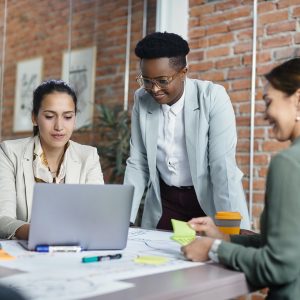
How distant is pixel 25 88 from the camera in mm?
4312

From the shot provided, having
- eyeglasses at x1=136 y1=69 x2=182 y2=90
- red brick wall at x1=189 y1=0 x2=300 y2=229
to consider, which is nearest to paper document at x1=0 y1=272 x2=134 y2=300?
eyeglasses at x1=136 y1=69 x2=182 y2=90

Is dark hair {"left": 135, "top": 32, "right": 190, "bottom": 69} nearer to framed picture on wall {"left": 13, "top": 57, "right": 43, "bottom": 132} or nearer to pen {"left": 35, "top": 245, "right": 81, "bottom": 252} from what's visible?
pen {"left": 35, "top": 245, "right": 81, "bottom": 252}

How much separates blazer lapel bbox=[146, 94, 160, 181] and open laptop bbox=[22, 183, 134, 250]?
819 mm

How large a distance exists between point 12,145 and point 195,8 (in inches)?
90.9

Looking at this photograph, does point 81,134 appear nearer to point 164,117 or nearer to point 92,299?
point 164,117

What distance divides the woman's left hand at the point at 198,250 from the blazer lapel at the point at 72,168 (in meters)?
0.86

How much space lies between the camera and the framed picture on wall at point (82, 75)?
418 centimetres

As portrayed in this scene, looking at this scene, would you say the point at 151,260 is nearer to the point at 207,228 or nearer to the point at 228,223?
the point at 207,228

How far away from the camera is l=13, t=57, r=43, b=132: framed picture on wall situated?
4254mm

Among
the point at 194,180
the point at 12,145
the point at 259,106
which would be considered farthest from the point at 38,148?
the point at 259,106

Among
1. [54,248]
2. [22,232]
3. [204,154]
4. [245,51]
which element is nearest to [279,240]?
[54,248]

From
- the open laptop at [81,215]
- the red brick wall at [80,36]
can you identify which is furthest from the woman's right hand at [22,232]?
the red brick wall at [80,36]

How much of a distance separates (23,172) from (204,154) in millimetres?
758

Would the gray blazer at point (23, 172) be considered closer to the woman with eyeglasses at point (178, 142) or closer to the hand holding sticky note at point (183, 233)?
the woman with eyeglasses at point (178, 142)
